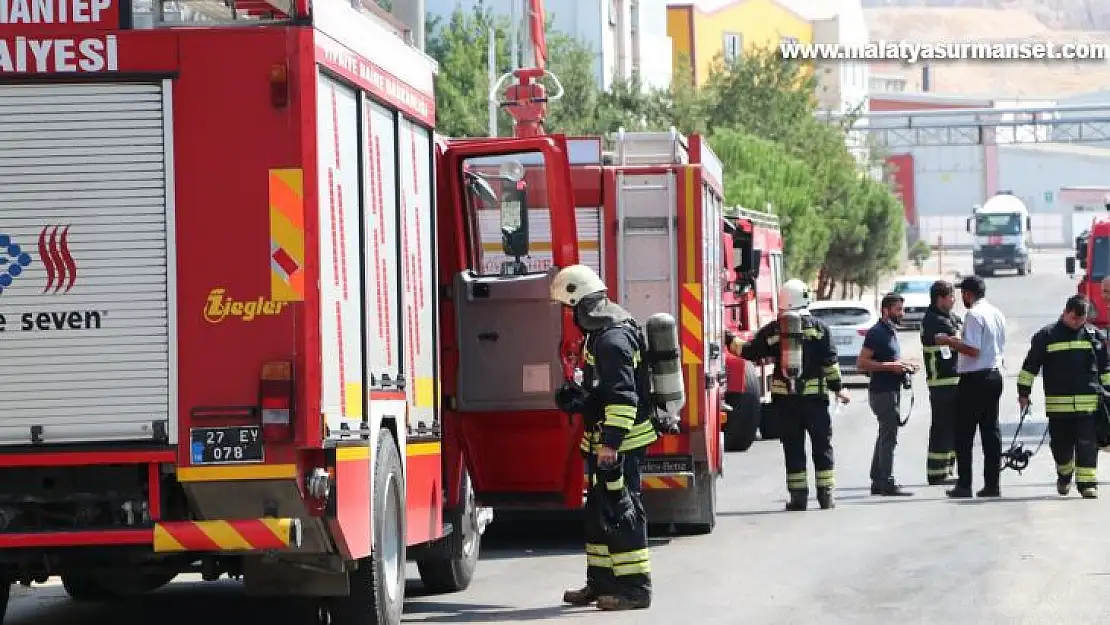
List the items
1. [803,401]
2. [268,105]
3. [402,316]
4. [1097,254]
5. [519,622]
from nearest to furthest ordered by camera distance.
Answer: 1. [268,105]
2. [402,316]
3. [519,622]
4. [803,401]
5. [1097,254]

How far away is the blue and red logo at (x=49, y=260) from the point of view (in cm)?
893

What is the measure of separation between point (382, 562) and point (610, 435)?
2.00 m

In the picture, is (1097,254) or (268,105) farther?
(1097,254)

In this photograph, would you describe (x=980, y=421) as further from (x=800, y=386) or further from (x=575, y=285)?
(x=575, y=285)

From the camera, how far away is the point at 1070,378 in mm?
18375

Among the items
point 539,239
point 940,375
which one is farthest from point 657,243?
point 940,375

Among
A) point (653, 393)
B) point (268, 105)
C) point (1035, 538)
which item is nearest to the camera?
point (268, 105)

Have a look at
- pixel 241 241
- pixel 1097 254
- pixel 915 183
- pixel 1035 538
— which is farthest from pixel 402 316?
pixel 915 183

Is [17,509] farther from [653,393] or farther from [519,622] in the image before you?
[653,393]

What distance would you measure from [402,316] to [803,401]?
7.84 metres

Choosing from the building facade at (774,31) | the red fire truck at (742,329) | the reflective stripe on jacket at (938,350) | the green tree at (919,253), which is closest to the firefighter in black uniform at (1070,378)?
the reflective stripe on jacket at (938,350)

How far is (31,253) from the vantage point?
895cm

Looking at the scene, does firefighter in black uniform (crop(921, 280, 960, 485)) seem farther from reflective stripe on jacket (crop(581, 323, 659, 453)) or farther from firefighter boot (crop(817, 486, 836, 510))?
reflective stripe on jacket (crop(581, 323, 659, 453))

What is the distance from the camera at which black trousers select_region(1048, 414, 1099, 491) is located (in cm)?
1809
